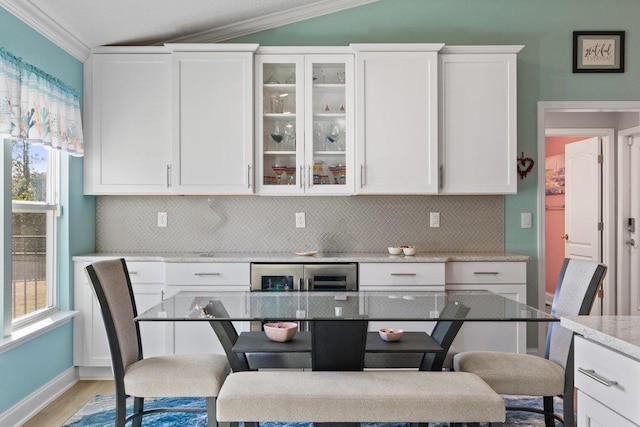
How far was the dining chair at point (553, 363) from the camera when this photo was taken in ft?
7.34

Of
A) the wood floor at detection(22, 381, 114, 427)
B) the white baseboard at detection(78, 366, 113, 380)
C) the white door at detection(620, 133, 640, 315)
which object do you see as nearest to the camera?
the wood floor at detection(22, 381, 114, 427)

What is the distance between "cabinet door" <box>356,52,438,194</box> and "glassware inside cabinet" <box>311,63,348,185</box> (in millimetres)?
160

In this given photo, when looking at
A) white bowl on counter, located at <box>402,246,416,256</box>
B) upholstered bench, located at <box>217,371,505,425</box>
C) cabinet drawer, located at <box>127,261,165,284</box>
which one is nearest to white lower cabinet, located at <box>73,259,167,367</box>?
cabinet drawer, located at <box>127,261,165,284</box>

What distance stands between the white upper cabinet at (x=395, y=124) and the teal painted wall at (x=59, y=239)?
204 cm

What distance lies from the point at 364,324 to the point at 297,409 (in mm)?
454

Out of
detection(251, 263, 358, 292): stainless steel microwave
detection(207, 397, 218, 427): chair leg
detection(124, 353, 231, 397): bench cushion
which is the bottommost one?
detection(207, 397, 218, 427): chair leg

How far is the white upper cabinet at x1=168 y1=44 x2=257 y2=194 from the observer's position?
3688 millimetres

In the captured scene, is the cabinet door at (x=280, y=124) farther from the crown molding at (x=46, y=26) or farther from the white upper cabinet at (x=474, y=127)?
the crown molding at (x=46, y=26)

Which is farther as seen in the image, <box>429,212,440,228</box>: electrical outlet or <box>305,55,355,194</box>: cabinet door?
<box>429,212,440,228</box>: electrical outlet

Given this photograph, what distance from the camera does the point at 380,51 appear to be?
367cm

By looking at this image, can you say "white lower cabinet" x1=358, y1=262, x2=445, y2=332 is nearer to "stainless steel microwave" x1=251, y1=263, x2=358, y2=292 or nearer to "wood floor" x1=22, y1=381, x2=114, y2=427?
"stainless steel microwave" x1=251, y1=263, x2=358, y2=292

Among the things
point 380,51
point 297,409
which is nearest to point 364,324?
point 297,409

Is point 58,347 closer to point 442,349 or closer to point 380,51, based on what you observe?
point 442,349

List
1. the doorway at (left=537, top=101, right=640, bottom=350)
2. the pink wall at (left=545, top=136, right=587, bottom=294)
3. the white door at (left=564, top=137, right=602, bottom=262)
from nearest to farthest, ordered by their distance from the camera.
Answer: the doorway at (left=537, top=101, right=640, bottom=350) < the white door at (left=564, top=137, right=602, bottom=262) < the pink wall at (left=545, top=136, right=587, bottom=294)
